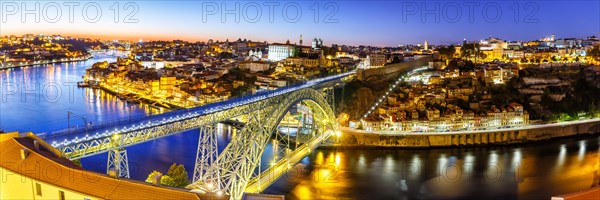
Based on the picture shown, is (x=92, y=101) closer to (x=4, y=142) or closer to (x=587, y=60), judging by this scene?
(x=4, y=142)

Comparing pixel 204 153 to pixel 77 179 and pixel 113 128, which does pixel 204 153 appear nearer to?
pixel 113 128

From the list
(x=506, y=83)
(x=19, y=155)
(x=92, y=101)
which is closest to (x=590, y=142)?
(x=506, y=83)

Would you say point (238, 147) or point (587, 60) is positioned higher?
point (587, 60)

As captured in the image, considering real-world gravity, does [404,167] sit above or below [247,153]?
below

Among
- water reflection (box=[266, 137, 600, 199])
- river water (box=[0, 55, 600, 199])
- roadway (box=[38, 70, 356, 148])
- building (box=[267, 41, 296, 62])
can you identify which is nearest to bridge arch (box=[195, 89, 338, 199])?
roadway (box=[38, 70, 356, 148])

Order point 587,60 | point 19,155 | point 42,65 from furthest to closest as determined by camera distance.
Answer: point 42,65 < point 587,60 < point 19,155

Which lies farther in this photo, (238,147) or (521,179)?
(521,179)

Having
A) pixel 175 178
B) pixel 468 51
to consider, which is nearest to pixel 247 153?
pixel 175 178
